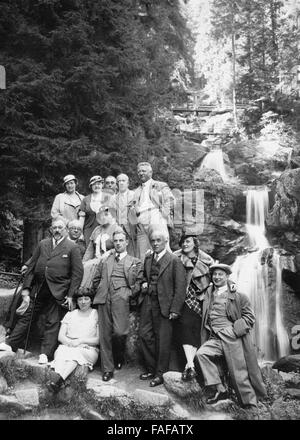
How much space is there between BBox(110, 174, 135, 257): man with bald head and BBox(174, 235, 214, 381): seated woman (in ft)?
4.65

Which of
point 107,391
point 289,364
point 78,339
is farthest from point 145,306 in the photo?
point 289,364

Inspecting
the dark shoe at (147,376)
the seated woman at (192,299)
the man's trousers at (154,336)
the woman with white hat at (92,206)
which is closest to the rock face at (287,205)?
the woman with white hat at (92,206)

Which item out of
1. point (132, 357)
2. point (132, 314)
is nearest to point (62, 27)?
point (132, 314)

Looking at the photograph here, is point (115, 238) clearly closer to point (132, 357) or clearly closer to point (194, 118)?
point (132, 357)

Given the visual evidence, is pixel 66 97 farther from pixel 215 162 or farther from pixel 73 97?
pixel 215 162

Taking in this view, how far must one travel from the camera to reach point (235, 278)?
414 inches

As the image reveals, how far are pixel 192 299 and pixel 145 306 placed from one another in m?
0.62

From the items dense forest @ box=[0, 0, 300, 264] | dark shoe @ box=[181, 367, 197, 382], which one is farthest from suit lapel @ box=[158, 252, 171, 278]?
dense forest @ box=[0, 0, 300, 264]

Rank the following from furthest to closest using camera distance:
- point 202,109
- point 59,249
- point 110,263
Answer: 1. point 202,109
2. point 59,249
3. point 110,263

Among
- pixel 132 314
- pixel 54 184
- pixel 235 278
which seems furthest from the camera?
Result: pixel 235 278

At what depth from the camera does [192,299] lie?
526 cm

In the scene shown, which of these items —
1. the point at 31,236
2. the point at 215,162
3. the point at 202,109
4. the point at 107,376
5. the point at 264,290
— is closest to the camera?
the point at 107,376

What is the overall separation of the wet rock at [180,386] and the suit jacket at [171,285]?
735mm

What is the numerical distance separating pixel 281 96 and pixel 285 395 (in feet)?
54.3
